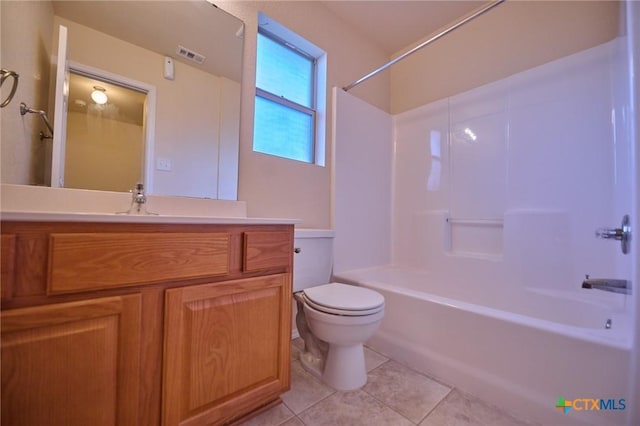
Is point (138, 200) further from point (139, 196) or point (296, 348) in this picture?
point (296, 348)

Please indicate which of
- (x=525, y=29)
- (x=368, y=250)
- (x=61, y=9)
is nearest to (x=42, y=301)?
(x=61, y=9)

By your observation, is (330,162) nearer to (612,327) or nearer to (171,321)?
(171,321)

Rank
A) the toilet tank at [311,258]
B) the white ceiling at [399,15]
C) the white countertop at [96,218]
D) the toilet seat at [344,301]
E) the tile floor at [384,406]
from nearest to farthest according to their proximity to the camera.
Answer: the white countertop at [96,218] → the tile floor at [384,406] → the toilet seat at [344,301] → the toilet tank at [311,258] → the white ceiling at [399,15]

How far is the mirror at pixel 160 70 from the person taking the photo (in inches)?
36.5

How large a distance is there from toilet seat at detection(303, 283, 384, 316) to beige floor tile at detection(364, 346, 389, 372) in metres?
0.46

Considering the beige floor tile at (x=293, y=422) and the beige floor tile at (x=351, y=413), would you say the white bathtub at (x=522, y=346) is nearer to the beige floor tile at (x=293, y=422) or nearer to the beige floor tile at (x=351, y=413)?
the beige floor tile at (x=351, y=413)

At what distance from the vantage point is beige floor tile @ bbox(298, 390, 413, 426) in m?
1.01

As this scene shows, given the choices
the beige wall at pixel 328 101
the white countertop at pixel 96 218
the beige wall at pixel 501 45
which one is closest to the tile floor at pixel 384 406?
the white countertop at pixel 96 218

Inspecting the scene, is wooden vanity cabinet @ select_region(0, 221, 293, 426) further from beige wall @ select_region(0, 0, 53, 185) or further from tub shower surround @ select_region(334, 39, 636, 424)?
tub shower surround @ select_region(334, 39, 636, 424)

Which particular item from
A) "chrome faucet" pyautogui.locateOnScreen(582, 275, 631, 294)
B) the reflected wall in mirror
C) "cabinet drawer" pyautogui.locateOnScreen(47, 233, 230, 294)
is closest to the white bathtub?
"chrome faucet" pyautogui.locateOnScreen(582, 275, 631, 294)

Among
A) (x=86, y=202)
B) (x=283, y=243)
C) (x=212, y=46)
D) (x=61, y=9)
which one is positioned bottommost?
(x=283, y=243)

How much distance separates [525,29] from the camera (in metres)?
1.77

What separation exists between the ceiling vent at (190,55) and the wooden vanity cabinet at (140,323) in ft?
3.58

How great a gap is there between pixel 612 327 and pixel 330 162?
1.73 m
